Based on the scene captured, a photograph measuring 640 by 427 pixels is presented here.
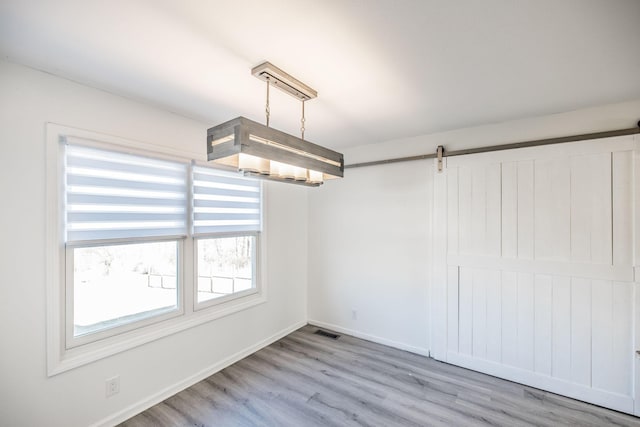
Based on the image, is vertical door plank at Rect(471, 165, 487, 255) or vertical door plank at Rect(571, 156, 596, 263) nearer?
vertical door plank at Rect(571, 156, 596, 263)

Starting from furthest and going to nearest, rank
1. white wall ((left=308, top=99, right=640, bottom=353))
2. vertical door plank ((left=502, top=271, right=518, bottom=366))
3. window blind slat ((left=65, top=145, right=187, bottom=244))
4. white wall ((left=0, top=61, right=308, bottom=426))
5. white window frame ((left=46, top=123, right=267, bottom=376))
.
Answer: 1. white wall ((left=308, top=99, right=640, bottom=353))
2. vertical door plank ((left=502, top=271, right=518, bottom=366))
3. window blind slat ((left=65, top=145, right=187, bottom=244))
4. white window frame ((left=46, top=123, right=267, bottom=376))
5. white wall ((left=0, top=61, right=308, bottom=426))

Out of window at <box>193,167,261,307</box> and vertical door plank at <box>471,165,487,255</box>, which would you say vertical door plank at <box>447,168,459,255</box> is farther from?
window at <box>193,167,261,307</box>

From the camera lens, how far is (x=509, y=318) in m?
2.68

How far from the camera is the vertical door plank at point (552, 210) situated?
8.01 ft

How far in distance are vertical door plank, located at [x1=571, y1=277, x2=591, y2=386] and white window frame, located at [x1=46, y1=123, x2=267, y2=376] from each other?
11.0 feet

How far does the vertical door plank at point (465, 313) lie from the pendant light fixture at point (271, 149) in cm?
186

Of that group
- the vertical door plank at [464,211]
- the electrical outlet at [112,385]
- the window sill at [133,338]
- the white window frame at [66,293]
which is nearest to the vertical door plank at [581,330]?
the vertical door plank at [464,211]

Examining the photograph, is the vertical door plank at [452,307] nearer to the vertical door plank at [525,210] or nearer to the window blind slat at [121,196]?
the vertical door plank at [525,210]

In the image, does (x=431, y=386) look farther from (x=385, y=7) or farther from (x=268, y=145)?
(x=385, y=7)

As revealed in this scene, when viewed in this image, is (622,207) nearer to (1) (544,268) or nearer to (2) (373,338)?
(1) (544,268)

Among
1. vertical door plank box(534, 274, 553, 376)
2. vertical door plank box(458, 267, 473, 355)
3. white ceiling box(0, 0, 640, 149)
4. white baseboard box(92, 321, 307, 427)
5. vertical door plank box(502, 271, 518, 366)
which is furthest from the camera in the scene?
vertical door plank box(458, 267, 473, 355)

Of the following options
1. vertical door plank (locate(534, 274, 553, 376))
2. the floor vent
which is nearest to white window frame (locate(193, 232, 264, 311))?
the floor vent

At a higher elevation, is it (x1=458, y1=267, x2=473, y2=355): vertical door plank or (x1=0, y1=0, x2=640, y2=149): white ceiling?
(x1=0, y1=0, x2=640, y2=149): white ceiling

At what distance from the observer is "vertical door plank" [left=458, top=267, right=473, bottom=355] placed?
288cm
